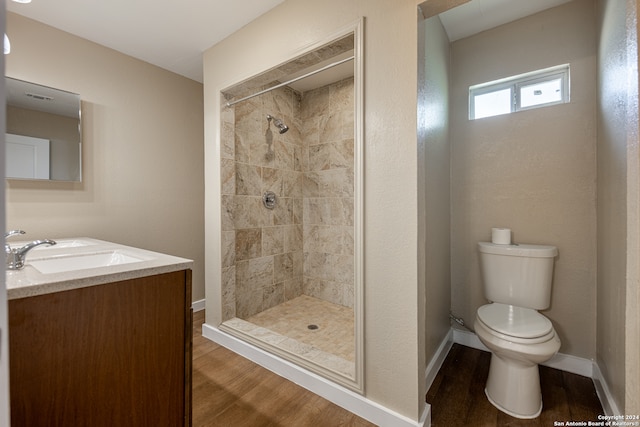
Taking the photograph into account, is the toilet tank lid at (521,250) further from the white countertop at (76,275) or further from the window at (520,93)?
the white countertop at (76,275)

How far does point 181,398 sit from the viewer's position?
1.13m

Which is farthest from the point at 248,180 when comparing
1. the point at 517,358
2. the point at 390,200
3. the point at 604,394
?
the point at 604,394

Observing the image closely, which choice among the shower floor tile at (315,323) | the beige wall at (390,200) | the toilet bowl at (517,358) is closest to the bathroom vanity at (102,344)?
the beige wall at (390,200)

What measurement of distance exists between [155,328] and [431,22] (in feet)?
7.53

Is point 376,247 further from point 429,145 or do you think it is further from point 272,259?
point 272,259

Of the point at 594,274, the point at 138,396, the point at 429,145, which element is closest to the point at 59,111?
the point at 138,396

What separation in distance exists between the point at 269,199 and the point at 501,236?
83.4 inches

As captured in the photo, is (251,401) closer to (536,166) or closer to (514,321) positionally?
(514,321)

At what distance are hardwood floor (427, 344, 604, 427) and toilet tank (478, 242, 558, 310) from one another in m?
0.48

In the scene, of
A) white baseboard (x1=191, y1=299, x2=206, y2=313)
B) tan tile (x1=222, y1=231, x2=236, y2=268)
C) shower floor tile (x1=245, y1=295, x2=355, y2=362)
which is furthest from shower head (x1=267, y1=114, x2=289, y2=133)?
white baseboard (x1=191, y1=299, x2=206, y2=313)

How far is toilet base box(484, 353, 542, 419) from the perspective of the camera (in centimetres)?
140

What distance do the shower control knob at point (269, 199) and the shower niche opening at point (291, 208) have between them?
0.01 meters

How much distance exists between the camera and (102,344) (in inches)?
36.0

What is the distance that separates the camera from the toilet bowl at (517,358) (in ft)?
4.44
